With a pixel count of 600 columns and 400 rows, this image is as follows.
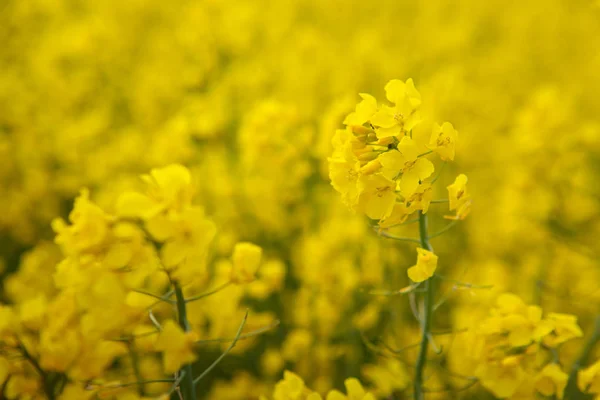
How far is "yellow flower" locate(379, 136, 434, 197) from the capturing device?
1003 millimetres

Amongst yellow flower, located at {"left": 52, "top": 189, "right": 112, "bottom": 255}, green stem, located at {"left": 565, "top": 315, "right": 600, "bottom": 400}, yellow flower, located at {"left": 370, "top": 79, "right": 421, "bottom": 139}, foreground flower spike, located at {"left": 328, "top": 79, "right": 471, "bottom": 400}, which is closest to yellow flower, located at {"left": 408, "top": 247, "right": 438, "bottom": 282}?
foreground flower spike, located at {"left": 328, "top": 79, "right": 471, "bottom": 400}

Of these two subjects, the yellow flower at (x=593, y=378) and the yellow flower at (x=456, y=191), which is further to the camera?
the yellow flower at (x=593, y=378)

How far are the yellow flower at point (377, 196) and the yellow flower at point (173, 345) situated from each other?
15.3 inches

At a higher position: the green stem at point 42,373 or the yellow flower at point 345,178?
the yellow flower at point 345,178

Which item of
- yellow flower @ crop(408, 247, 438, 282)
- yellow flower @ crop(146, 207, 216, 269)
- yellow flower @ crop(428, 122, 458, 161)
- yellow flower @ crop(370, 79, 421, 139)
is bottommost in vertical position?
yellow flower @ crop(408, 247, 438, 282)

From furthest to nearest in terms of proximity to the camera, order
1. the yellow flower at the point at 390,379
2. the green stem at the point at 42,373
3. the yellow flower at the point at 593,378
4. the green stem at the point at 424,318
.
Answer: the yellow flower at the point at 390,379 → the green stem at the point at 42,373 → the yellow flower at the point at 593,378 → the green stem at the point at 424,318

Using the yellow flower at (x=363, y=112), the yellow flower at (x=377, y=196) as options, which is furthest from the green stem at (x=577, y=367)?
the yellow flower at (x=363, y=112)

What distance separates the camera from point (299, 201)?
2.79 m

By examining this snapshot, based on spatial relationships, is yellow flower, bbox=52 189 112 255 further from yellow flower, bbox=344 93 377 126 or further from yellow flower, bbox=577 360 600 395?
yellow flower, bbox=577 360 600 395

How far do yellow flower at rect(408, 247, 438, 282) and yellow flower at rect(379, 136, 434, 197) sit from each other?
12cm

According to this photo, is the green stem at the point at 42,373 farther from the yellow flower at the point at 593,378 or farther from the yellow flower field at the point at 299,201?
the yellow flower at the point at 593,378

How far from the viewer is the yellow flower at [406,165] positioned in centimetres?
100

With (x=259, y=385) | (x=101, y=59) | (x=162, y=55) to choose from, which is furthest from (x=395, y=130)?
(x=162, y=55)

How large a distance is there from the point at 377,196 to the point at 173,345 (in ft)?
1.46
